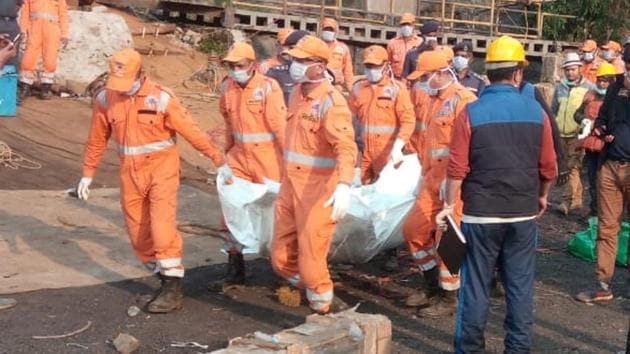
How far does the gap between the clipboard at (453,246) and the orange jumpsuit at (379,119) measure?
9.44ft

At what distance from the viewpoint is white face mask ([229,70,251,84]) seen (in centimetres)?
742

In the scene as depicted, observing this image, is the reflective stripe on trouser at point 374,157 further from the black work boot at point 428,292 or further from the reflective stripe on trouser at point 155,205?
the reflective stripe on trouser at point 155,205

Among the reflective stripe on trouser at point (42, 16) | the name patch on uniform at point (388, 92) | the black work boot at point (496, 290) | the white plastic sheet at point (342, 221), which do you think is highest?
the reflective stripe on trouser at point (42, 16)

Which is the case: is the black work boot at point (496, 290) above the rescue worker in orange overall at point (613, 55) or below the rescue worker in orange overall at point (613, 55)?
below

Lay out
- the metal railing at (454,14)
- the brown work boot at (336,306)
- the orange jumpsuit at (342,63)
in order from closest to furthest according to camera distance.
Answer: the brown work boot at (336,306), the orange jumpsuit at (342,63), the metal railing at (454,14)

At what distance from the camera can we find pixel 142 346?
6043 millimetres

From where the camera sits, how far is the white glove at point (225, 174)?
7.23 meters

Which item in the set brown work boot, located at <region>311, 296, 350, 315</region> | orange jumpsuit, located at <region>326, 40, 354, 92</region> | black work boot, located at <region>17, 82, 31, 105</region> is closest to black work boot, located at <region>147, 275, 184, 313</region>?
brown work boot, located at <region>311, 296, 350, 315</region>

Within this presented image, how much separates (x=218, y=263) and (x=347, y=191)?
2.61 meters

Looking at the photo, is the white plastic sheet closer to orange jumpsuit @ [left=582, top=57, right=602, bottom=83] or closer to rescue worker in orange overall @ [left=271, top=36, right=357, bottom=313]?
rescue worker in orange overall @ [left=271, top=36, right=357, bottom=313]

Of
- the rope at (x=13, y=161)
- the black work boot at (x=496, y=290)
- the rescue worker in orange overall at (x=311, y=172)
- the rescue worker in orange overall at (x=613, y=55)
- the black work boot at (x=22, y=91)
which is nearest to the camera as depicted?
the rescue worker in orange overall at (x=311, y=172)

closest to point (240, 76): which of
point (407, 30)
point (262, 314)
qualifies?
point (262, 314)

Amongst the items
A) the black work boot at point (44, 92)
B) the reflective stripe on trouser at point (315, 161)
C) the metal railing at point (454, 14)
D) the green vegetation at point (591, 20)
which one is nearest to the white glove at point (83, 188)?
the reflective stripe on trouser at point (315, 161)

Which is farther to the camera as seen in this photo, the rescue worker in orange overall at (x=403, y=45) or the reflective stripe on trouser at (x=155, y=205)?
the rescue worker in orange overall at (x=403, y=45)
